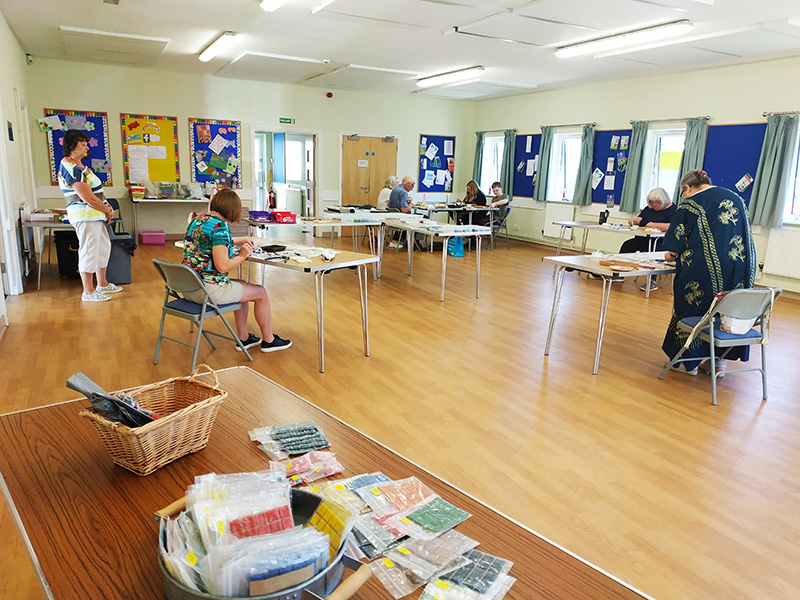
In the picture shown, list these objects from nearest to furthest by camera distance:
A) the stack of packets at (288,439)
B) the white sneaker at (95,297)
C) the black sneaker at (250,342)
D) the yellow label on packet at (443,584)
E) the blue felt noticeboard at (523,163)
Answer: the yellow label on packet at (443,584), the stack of packets at (288,439), the black sneaker at (250,342), the white sneaker at (95,297), the blue felt noticeboard at (523,163)

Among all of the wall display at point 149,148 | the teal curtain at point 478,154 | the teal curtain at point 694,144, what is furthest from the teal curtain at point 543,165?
the wall display at point 149,148

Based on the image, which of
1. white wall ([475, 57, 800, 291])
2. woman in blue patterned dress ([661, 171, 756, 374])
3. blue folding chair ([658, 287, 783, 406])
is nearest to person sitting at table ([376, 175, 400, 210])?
white wall ([475, 57, 800, 291])

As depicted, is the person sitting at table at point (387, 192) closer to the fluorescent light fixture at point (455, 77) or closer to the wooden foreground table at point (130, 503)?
the fluorescent light fixture at point (455, 77)

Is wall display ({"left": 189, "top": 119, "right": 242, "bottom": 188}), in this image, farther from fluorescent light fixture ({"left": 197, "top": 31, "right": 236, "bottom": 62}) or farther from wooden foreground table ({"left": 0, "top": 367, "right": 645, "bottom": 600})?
wooden foreground table ({"left": 0, "top": 367, "right": 645, "bottom": 600})

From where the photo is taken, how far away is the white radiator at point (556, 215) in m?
10.3

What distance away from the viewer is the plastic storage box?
9.48 m

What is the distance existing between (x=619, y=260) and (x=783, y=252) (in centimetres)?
424

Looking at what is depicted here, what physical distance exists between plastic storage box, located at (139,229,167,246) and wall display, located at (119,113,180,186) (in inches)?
35.3

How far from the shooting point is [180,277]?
3.61m

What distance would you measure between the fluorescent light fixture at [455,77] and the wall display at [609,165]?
2425 mm

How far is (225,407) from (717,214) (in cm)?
362

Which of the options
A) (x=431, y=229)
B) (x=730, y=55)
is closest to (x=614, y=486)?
(x=431, y=229)

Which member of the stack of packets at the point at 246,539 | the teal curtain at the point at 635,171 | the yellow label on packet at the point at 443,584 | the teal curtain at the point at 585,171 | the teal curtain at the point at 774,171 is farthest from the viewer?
the teal curtain at the point at 585,171

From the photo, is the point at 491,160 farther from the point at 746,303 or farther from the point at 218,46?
the point at 746,303
